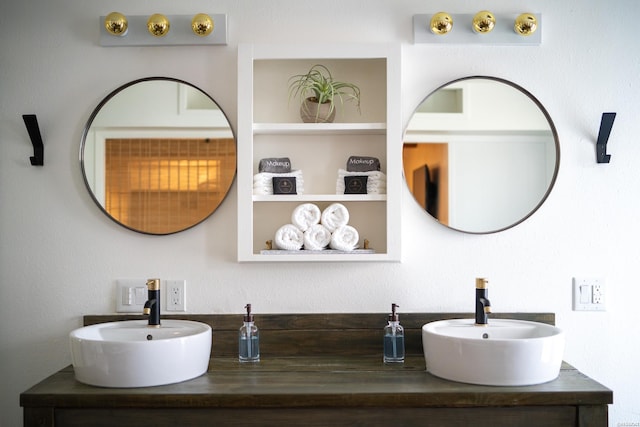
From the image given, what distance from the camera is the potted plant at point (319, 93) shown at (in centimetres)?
207

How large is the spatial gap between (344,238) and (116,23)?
1103 mm

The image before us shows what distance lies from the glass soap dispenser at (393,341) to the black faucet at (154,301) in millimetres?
770

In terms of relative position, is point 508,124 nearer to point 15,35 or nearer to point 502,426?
point 502,426

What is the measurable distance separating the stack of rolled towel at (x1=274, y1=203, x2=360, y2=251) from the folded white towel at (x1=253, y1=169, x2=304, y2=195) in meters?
0.09

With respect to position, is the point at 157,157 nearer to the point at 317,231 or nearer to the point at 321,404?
the point at 317,231

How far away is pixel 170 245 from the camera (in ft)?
6.93

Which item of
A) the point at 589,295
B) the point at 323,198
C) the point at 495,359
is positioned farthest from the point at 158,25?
the point at 589,295

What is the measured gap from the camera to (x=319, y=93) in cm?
207

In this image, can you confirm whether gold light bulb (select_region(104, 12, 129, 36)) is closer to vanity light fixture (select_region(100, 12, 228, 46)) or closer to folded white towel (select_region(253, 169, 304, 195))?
vanity light fixture (select_region(100, 12, 228, 46))

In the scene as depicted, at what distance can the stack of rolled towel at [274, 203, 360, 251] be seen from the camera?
201cm

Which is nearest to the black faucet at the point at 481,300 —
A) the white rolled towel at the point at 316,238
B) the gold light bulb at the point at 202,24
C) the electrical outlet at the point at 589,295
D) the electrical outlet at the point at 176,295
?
the electrical outlet at the point at 589,295

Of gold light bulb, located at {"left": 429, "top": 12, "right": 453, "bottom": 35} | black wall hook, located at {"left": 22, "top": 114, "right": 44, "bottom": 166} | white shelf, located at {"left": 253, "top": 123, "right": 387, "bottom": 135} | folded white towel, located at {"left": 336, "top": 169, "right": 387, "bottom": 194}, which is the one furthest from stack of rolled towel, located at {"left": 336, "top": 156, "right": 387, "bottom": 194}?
black wall hook, located at {"left": 22, "top": 114, "right": 44, "bottom": 166}

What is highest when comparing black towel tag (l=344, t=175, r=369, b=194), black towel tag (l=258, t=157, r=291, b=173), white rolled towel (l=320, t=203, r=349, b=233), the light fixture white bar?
the light fixture white bar

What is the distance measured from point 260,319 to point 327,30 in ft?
3.54
